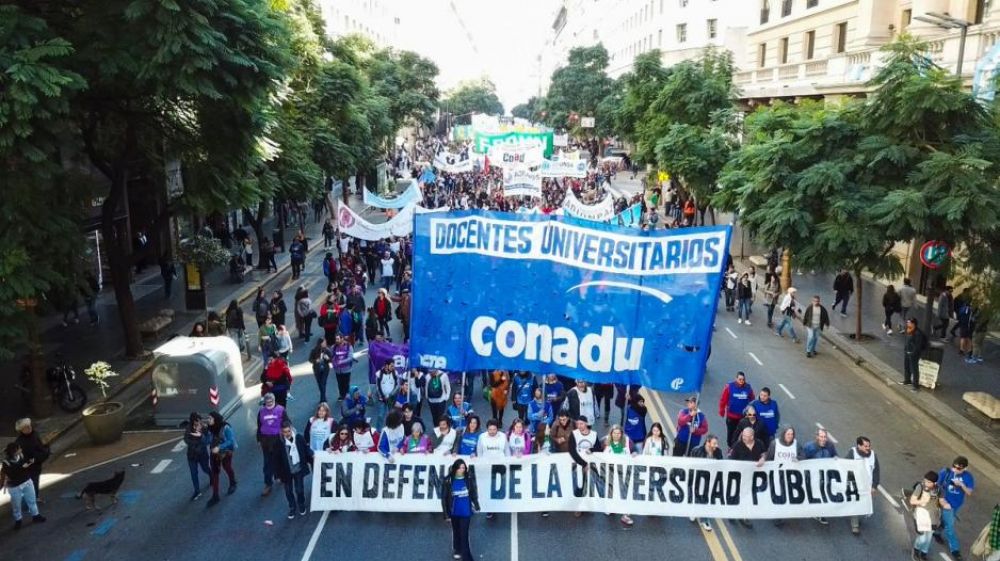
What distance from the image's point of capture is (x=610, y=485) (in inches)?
441

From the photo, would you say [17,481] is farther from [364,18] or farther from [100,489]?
[364,18]

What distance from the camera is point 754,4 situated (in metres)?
45.4

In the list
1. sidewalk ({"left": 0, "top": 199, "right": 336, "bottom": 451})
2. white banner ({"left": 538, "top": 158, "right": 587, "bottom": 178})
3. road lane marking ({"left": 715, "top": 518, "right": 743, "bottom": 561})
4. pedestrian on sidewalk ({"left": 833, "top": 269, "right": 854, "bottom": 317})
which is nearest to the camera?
road lane marking ({"left": 715, "top": 518, "right": 743, "bottom": 561})

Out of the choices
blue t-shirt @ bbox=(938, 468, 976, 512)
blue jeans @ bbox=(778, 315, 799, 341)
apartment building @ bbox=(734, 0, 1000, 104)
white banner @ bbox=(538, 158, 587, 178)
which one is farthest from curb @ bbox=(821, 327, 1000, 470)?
white banner @ bbox=(538, 158, 587, 178)

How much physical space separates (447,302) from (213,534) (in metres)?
4.58

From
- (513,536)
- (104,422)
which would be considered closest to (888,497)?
(513,536)

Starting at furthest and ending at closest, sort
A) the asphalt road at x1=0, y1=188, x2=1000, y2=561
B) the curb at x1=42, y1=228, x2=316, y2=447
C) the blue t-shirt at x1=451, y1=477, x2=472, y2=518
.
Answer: the curb at x1=42, y1=228, x2=316, y2=447 → the asphalt road at x1=0, y1=188, x2=1000, y2=561 → the blue t-shirt at x1=451, y1=477, x2=472, y2=518

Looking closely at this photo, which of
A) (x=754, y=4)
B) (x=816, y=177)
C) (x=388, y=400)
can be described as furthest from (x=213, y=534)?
(x=754, y=4)

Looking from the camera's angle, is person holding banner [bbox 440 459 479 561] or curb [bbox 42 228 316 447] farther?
curb [bbox 42 228 316 447]

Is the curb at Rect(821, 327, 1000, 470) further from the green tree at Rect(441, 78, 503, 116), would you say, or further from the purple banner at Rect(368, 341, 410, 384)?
the green tree at Rect(441, 78, 503, 116)

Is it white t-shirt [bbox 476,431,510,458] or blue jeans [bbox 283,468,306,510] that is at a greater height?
white t-shirt [bbox 476,431,510,458]

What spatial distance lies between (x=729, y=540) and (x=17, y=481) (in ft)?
33.0

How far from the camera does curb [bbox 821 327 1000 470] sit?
47.4ft

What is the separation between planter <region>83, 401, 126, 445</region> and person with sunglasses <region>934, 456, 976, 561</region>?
13650 millimetres
